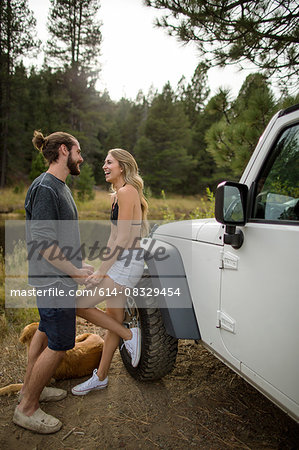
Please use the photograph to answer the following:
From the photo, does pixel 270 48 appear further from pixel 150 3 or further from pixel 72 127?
pixel 72 127

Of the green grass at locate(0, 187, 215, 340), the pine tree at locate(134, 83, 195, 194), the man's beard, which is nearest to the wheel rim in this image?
the man's beard

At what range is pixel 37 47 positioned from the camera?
85.1 ft

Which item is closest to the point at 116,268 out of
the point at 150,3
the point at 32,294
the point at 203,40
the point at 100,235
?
the point at 32,294

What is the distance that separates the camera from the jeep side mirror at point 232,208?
175 cm

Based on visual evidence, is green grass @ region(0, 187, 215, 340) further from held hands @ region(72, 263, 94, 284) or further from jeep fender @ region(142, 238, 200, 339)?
jeep fender @ region(142, 238, 200, 339)

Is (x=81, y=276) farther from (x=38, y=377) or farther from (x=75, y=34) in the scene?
(x=75, y=34)

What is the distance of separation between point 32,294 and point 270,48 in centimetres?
547

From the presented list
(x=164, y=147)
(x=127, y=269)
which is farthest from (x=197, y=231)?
(x=164, y=147)

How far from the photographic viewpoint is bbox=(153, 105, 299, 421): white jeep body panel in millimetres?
1543

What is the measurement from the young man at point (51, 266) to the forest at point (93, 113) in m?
3.34

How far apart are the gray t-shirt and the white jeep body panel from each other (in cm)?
98

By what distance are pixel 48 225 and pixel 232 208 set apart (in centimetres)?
124

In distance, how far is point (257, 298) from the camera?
68.1 inches

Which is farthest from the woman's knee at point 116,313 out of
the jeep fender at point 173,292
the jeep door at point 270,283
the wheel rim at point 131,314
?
the jeep door at point 270,283
